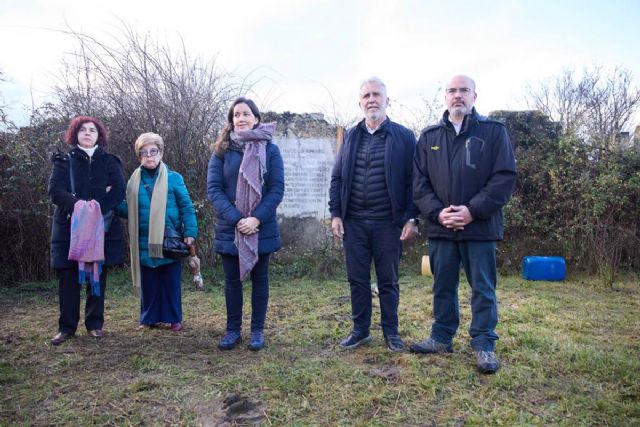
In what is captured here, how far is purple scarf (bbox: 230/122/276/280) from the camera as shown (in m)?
3.58

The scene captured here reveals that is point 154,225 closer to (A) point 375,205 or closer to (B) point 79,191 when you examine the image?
(B) point 79,191

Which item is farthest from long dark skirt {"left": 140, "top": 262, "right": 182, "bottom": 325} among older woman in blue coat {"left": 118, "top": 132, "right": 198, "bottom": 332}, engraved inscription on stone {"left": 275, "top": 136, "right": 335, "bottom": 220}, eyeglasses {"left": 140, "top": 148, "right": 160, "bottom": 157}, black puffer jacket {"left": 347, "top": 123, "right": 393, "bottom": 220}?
engraved inscription on stone {"left": 275, "top": 136, "right": 335, "bottom": 220}

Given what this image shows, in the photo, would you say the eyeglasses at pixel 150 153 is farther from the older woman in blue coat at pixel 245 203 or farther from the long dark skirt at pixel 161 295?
the long dark skirt at pixel 161 295

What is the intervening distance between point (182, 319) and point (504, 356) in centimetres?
293

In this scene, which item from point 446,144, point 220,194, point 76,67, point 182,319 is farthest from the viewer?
point 76,67

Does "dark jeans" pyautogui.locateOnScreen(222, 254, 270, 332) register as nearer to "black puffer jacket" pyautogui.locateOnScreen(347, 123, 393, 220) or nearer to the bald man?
"black puffer jacket" pyautogui.locateOnScreen(347, 123, 393, 220)

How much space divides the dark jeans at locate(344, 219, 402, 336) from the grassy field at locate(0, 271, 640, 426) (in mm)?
244

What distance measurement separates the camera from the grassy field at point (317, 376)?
8.71 ft

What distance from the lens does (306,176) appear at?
7949 millimetres

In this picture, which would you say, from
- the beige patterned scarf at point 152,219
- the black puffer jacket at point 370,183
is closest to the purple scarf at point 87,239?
the beige patterned scarf at point 152,219

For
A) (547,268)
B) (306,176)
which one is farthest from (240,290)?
(547,268)

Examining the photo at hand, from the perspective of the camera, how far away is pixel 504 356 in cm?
351

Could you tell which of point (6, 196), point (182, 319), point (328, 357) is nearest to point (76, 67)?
point (6, 196)

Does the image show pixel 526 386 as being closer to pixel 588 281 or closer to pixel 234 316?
pixel 234 316
